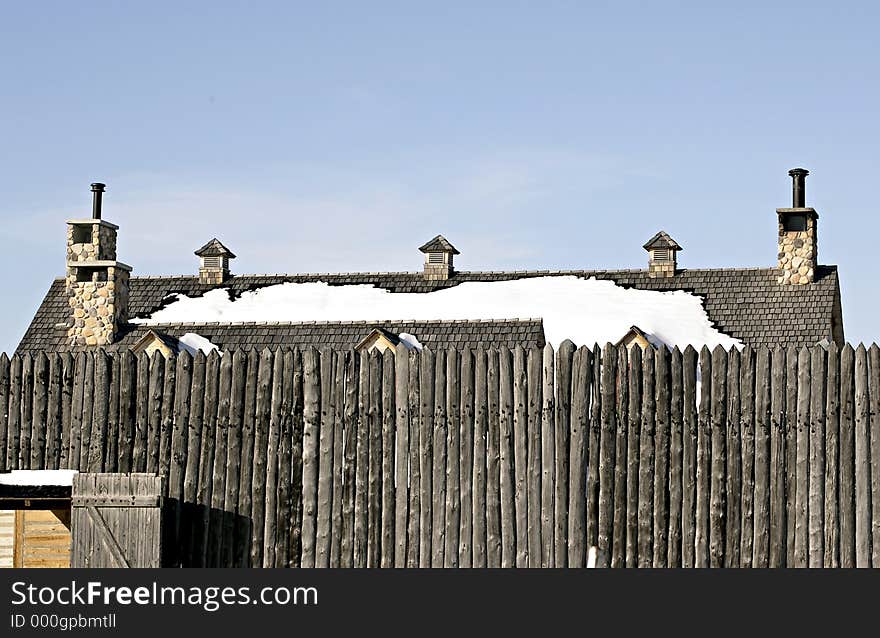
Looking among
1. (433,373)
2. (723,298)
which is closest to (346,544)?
(433,373)

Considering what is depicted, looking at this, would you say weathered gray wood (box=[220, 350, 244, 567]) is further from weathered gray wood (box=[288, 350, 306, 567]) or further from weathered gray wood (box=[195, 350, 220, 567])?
weathered gray wood (box=[288, 350, 306, 567])

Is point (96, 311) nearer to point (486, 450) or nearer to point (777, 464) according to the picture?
point (486, 450)

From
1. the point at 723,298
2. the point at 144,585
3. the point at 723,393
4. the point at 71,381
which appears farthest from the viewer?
the point at 723,298

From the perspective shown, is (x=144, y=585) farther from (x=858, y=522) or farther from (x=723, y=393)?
(x=858, y=522)

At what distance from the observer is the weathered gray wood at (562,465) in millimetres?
9789

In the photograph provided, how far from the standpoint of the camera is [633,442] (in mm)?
9766

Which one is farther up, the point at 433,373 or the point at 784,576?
the point at 433,373

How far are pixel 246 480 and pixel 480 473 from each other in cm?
177

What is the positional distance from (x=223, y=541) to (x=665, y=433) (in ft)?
11.1

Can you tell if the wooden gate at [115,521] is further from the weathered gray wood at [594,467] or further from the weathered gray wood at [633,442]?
the weathered gray wood at [633,442]

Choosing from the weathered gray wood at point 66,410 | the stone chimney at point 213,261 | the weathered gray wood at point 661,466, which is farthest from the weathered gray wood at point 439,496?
the stone chimney at point 213,261

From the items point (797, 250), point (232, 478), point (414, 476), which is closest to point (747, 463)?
point (414, 476)

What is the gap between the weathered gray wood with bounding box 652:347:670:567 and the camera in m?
9.72

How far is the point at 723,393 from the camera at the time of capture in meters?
9.70
